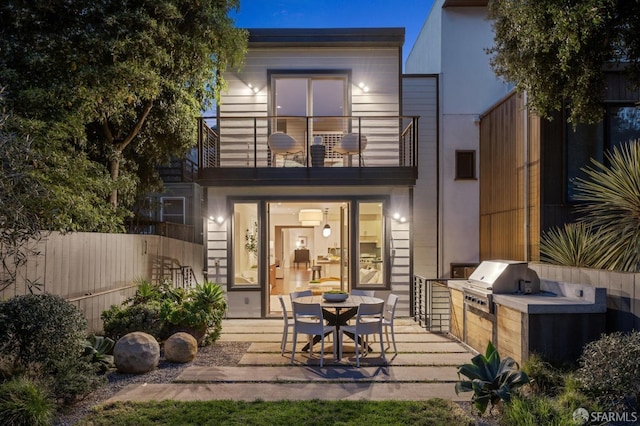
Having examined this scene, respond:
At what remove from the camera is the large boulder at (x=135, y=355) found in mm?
5305

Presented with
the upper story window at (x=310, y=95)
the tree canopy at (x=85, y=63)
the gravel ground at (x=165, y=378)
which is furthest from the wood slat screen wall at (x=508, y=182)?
the tree canopy at (x=85, y=63)

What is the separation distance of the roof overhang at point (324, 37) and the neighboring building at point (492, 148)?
1797mm

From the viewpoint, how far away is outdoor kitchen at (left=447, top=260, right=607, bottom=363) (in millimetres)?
4766

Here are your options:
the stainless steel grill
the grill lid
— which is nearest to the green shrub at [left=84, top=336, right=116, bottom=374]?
the stainless steel grill

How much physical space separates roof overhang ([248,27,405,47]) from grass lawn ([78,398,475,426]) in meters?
7.89

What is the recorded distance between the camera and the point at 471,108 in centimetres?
1038

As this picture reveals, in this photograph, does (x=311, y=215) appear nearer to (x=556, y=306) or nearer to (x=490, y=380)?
(x=556, y=306)

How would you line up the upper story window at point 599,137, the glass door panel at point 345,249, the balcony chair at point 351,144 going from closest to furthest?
the upper story window at point 599,137 → the balcony chair at point 351,144 → the glass door panel at point 345,249

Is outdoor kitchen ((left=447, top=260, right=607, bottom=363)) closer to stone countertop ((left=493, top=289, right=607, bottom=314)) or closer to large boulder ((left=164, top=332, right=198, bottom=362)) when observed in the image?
stone countertop ((left=493, top=289, right=607, bottom=314))

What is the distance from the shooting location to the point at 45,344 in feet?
14.0

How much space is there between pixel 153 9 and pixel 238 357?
20.0 feet

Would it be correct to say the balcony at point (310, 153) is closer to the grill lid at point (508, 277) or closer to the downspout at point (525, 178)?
the downspout at point (525, 178)

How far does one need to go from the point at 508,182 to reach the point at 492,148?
128 centimetres

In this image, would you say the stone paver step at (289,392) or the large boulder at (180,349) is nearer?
the stone paver step at (289,392)
